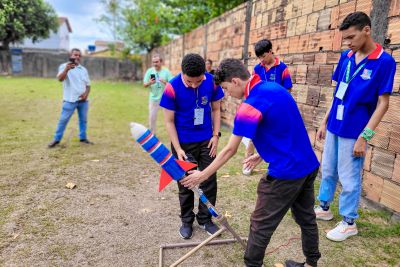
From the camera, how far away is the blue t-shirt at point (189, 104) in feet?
10.4

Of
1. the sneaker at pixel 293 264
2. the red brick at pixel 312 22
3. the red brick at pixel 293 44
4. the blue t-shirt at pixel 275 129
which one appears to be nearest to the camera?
the blue t-shirt at pixel 275 129

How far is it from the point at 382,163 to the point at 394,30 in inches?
62.8

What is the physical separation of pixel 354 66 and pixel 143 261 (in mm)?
2897

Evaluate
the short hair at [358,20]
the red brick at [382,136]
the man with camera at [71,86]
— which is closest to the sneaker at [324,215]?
the red brick at [382,136]

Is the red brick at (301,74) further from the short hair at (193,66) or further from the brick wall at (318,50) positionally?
the short hair at (193,66)

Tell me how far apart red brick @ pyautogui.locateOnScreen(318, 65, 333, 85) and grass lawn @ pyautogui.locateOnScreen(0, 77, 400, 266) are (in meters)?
1.87

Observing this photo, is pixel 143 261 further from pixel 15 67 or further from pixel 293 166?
pixel 15 67

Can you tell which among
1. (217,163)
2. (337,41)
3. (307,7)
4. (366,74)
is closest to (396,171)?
(366,74)

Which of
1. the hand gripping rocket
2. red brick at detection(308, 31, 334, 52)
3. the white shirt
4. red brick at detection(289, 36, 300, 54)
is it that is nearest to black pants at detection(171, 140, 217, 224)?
the hand gripping rocket

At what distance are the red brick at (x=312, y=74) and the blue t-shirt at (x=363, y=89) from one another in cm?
168

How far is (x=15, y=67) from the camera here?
1064 inches

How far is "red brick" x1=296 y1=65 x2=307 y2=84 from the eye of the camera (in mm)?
5320

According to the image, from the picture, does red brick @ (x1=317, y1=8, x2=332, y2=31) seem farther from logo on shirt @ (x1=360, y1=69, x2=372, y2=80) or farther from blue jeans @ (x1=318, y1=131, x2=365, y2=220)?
blue jeans @ (x1=318, y1=131, x2=365, y2=220)

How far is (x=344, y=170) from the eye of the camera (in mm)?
3277
